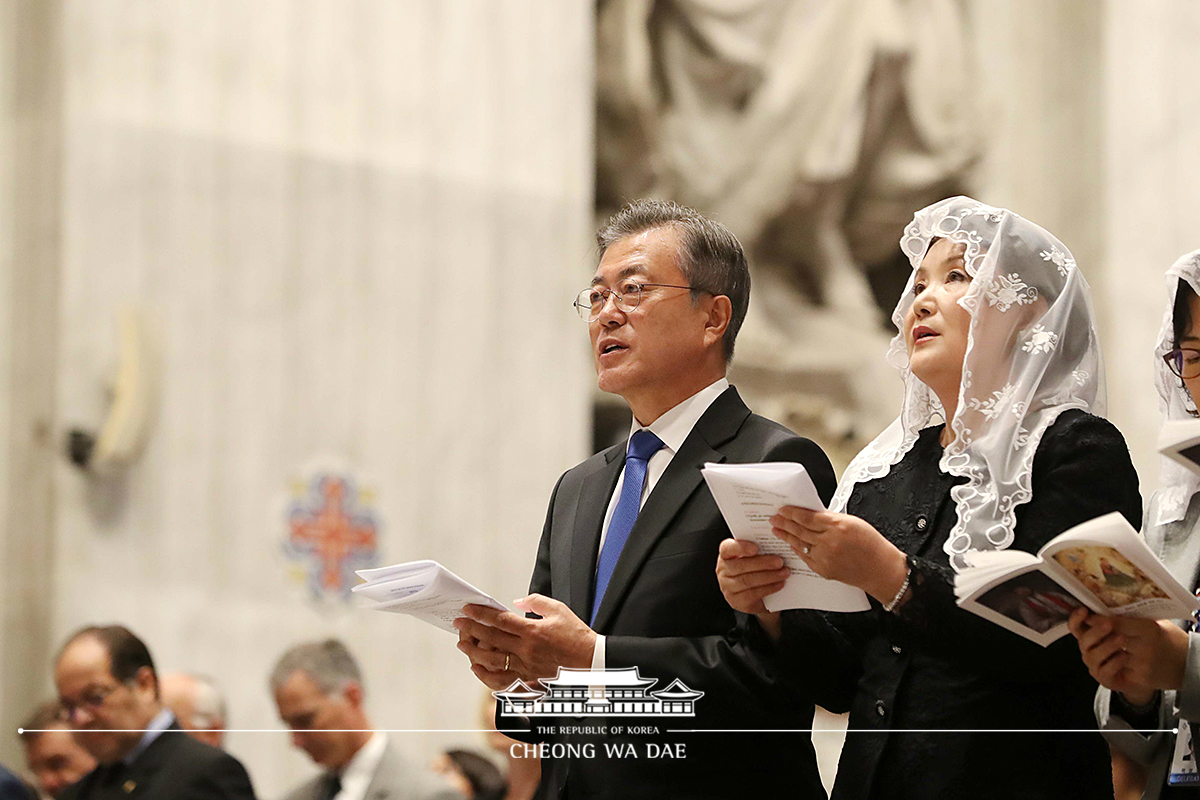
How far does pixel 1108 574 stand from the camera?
2658 mm

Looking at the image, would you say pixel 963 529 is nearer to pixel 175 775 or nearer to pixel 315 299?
pixel 175 775

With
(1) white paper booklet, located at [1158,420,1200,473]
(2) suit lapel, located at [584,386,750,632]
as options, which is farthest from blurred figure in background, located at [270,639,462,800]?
(1) white paper booklet, located at [1158,420,1200,473]

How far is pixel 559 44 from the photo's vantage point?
9.26m

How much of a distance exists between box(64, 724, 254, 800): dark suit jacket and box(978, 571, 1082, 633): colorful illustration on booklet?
8.34ft

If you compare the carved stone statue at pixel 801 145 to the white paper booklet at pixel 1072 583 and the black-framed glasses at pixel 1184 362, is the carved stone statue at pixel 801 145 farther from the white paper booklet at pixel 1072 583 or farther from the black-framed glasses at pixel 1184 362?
the white paper booklet at pixel 1072 583

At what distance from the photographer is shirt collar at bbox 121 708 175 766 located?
4.34 metres

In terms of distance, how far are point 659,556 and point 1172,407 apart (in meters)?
1.35

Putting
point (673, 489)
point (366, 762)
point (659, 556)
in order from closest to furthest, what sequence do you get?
point (659, 556), point (673, 489), point (366, 762)

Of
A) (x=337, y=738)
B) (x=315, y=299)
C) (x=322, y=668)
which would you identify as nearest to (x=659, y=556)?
(x=337, y=738)

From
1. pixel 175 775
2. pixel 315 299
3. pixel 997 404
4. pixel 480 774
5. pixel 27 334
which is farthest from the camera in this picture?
pixel 315 299

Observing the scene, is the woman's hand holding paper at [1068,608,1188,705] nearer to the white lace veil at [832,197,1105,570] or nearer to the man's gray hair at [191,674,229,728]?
the white lace veil at [832,197,1105,570]

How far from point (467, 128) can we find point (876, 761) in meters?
6.34

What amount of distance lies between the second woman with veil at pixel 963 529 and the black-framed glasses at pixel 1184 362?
26cm

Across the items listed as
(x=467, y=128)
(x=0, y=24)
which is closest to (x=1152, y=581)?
(x=467, y=128)
